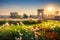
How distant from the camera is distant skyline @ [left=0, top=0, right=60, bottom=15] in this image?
3207 mm

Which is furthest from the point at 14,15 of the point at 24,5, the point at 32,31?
the point at 32,31

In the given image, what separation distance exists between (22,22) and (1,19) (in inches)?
15.1

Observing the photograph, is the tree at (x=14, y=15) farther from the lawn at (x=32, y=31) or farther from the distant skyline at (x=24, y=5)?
the lawn at (x=32, y=31)

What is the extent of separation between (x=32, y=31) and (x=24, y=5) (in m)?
0.52

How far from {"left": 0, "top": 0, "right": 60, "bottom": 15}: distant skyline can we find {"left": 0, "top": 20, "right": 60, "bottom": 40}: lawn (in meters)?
0.24

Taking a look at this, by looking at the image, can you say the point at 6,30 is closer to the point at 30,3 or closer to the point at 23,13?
the point at 23,13

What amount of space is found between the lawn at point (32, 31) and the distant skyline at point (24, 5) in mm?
235

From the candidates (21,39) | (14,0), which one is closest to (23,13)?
(14,0)

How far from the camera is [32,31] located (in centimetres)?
313

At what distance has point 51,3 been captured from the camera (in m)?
3.34

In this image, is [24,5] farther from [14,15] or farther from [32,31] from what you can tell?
[32,31]

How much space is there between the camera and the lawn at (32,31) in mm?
3014

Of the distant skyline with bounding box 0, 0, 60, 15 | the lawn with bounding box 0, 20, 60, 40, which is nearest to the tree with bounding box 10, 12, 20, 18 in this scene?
the distant skyline with bounding box 0, 0, 60, 15

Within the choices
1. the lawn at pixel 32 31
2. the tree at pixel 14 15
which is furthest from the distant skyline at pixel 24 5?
the lawn at pixel 32 31
